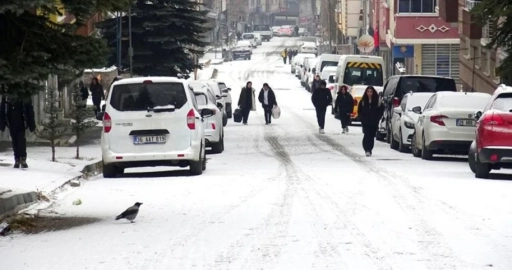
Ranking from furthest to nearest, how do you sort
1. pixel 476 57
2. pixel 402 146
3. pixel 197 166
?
pixel 476 57 → pixel 402 146 → pixel 197 166

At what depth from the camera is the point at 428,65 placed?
6925 centimetres

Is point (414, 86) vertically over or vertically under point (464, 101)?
under

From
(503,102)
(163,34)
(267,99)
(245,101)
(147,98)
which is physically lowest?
(245,101)

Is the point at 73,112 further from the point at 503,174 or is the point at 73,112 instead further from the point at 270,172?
the point at 503,174

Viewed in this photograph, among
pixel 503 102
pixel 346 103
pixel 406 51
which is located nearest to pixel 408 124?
pixel 346 103

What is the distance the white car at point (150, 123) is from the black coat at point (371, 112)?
313 inches

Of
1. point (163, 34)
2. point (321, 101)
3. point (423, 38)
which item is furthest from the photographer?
point (423, 38)

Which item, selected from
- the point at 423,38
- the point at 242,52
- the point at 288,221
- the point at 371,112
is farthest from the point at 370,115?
the point at 242,52

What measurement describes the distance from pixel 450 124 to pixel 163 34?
73.8ft

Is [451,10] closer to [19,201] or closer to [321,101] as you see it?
[321,101]

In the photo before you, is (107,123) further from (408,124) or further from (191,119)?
(408,124)

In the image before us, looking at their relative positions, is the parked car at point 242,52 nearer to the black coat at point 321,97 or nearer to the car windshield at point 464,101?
the black coat at point 321,97

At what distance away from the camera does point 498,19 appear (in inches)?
1034

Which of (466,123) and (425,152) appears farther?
(425,152)
